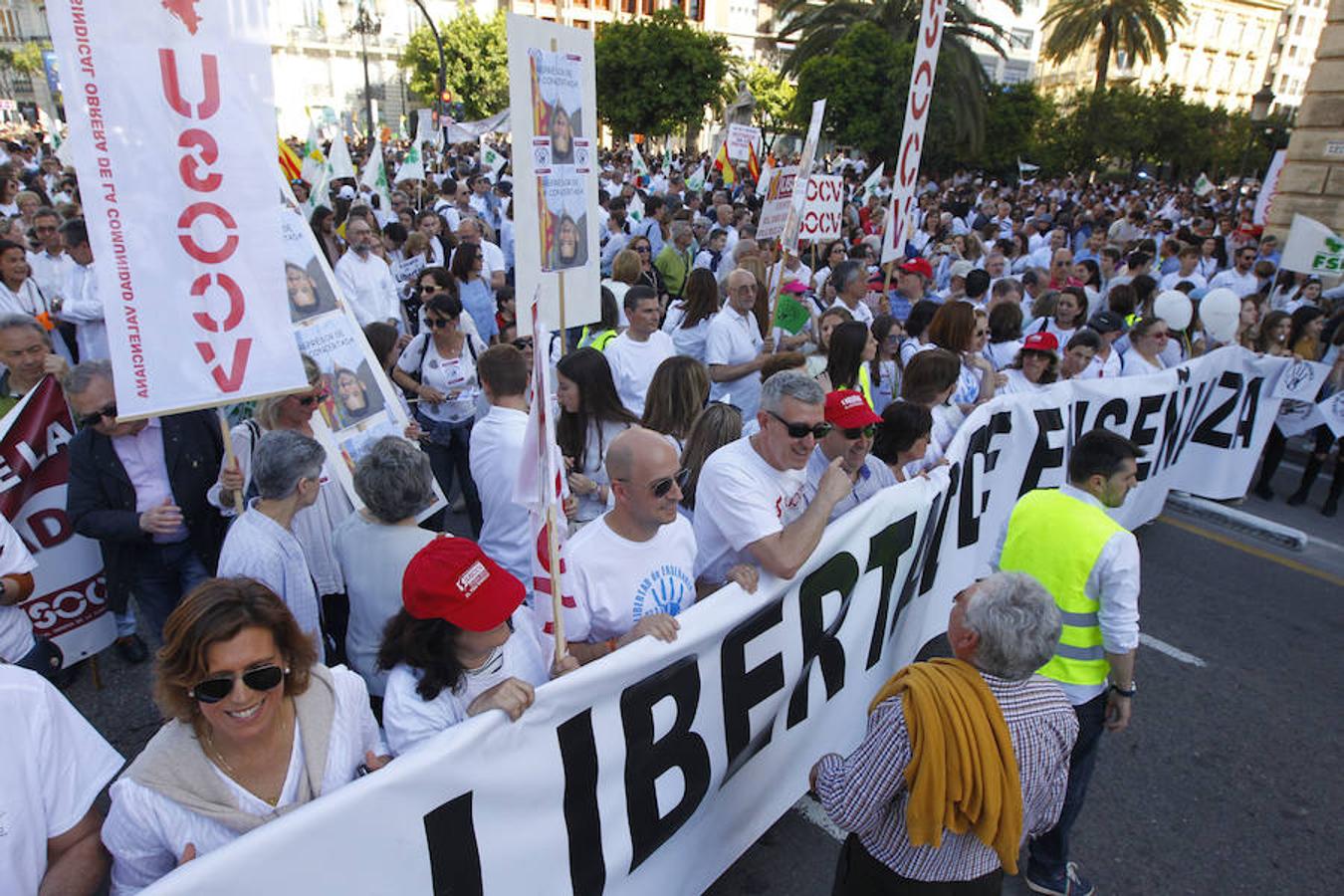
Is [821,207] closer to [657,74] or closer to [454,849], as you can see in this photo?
[454,849]

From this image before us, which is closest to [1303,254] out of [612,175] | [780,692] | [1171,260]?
[1171,260]

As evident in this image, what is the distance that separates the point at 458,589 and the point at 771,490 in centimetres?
138

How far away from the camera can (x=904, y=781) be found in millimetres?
2105

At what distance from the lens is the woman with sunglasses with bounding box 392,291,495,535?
17.6ft

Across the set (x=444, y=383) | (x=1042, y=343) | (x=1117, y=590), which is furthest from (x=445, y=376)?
(x=1117, y=590)

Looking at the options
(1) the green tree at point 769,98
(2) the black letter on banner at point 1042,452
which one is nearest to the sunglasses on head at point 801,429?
(2) the black letter on banner at point 1042,452

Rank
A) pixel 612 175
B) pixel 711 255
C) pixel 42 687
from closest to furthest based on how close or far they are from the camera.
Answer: pixel 42 687, pixel 711 255, pixel 612 175

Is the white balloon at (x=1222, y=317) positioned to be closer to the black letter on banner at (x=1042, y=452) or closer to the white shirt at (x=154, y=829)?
the black letter on banner at (x=1042, y=452)

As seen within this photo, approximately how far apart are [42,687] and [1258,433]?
26.5ft

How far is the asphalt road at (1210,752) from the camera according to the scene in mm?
3361

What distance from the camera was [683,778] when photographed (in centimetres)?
269

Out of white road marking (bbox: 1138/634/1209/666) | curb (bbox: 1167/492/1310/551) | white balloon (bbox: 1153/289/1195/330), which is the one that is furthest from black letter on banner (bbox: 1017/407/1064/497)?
white balloon (bbox: 1153/289/1195/330)

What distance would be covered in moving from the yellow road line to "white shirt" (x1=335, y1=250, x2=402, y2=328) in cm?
664

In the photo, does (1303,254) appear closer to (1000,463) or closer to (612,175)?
(1000,463)
